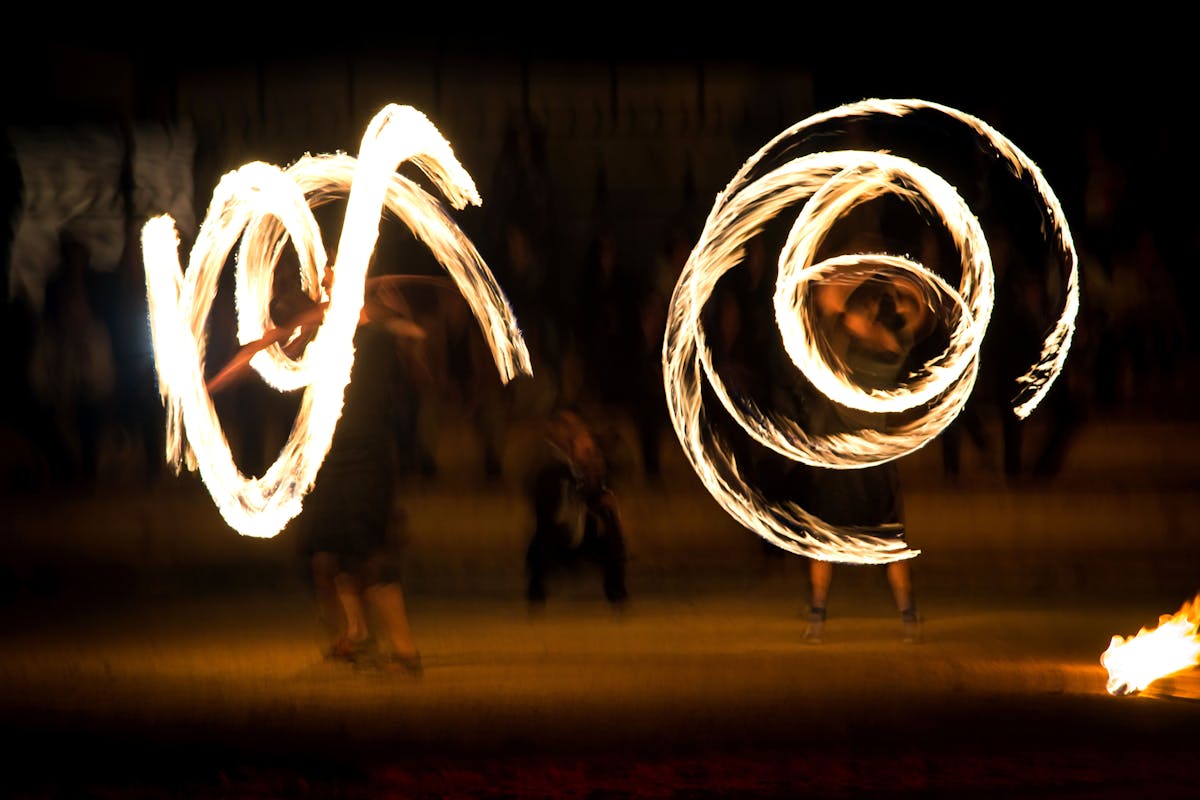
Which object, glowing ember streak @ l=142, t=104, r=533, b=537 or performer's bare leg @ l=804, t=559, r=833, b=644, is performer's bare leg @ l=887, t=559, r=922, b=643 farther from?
glowing ember streak @ l=142, t=104, r=533, b=537

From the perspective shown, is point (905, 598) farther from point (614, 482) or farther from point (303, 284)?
point (303, 284)

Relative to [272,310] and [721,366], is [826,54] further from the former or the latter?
[272,310]

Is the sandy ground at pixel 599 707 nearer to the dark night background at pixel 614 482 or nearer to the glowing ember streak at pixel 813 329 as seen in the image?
the dark night background at pixel 614 482

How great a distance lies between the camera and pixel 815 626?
10.3m

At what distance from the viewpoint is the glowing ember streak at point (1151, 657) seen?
8.45 metres

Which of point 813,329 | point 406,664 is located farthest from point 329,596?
point 813,329

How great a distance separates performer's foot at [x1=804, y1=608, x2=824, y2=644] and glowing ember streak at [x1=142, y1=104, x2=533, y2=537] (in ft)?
6.54

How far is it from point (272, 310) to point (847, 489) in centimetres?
433

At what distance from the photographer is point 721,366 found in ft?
43.2

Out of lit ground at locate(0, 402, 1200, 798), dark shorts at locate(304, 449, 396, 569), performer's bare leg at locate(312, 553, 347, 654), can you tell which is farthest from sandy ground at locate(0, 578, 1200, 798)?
dark shorts at locate(304, 449, 396, 569)

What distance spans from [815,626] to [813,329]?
91.3 inches

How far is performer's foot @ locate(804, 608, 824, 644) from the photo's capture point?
403 inches

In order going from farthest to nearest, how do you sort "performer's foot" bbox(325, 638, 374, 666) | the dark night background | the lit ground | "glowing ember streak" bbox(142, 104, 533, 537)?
1. "glowing ember streak" bbox(142, 104, 533, 537)
2. "performer's foot" bbox(325, 638, 374, 666)
3. the dark night background
4. the lit ground

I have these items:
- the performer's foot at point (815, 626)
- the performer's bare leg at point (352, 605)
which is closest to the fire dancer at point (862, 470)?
the performer's foot at point (815, 626)
